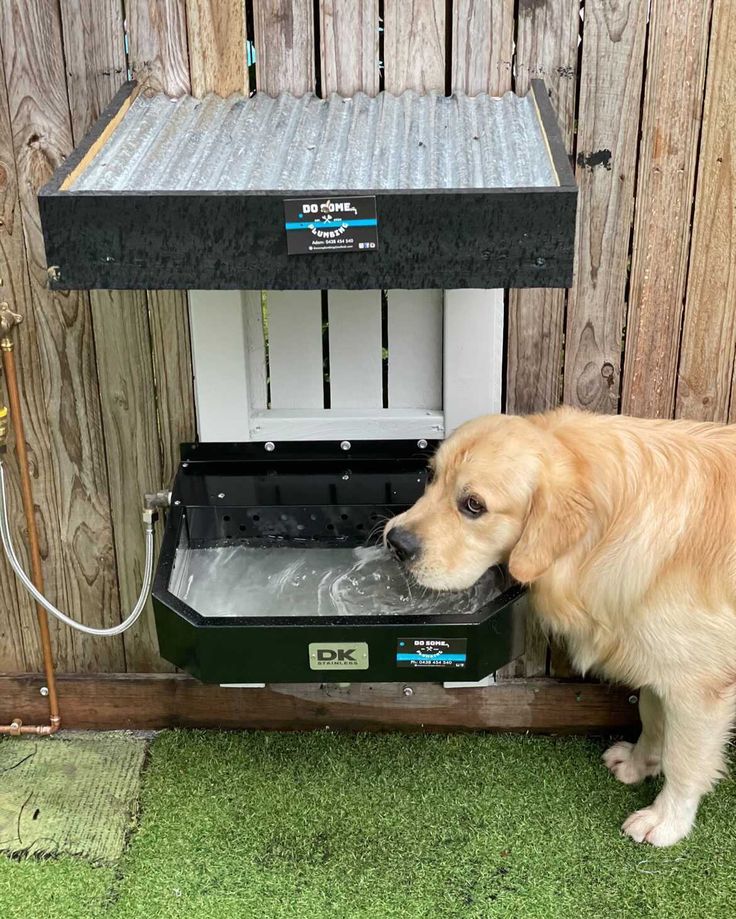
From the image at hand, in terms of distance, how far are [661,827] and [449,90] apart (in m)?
2.41

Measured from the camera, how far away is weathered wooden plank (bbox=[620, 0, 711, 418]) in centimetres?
266

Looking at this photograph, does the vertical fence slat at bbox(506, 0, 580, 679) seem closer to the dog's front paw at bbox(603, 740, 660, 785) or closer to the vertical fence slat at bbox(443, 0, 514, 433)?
the vertical fence slat at bbox(443, 0, 514, 433)

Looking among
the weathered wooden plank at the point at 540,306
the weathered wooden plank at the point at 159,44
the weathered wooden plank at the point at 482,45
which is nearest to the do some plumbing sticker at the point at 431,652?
the weathered wooden plank at the point at 540,306

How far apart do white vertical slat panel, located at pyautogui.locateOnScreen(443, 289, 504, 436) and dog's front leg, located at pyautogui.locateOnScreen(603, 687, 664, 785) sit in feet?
3.76

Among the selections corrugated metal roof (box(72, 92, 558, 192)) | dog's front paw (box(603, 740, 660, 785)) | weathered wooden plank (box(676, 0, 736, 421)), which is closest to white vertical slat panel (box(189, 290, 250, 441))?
corrugated metal roof (box(72, 92, 558, 192))

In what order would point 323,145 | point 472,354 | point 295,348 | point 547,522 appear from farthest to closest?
1. point 295,348
2. point 472,354
3. point 547,522
4. point 323,145

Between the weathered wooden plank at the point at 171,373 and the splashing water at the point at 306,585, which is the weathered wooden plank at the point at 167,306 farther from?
the splashing water at the point at 306,585

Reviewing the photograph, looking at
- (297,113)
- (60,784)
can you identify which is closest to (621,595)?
(297,113)

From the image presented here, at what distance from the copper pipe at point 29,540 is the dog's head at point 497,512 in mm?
1331

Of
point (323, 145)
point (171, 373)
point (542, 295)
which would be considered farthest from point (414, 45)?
point (171, 373)

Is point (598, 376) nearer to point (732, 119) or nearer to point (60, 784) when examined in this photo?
point (732, 119)

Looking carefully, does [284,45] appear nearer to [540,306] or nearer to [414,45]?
[414,45]

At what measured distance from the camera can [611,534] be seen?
8.48ft

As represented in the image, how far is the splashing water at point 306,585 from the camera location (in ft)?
9.46
